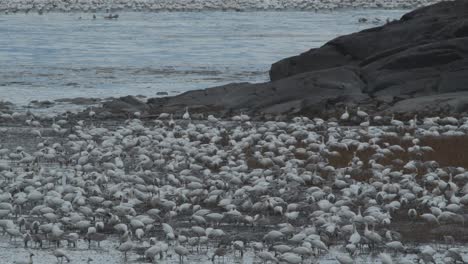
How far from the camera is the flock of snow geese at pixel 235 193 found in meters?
15.2

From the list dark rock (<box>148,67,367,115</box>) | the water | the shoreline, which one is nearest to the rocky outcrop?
dark rock (<box>148,67,367,115</box>)

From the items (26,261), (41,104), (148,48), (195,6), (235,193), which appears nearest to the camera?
(26,261)

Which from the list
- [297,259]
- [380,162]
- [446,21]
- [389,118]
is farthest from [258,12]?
[297,259]

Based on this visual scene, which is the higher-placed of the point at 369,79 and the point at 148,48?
the point at 369,79

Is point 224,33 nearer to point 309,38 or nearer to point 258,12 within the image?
point 309,38

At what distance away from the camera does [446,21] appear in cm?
3291

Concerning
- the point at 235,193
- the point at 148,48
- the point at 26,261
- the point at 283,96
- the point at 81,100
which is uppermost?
the point at 26,261

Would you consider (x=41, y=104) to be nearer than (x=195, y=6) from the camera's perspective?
Yes

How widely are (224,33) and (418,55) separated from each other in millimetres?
31158

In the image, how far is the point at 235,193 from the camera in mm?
17719

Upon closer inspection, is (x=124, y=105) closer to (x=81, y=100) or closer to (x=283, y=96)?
(x=81, y=100)

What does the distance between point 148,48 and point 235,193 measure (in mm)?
35873

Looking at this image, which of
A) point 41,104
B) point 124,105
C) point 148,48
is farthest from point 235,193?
point 148,48

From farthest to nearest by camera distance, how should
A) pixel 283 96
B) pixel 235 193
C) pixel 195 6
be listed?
pixel 195 6 < pixel 283 96 < pixel 235 193
